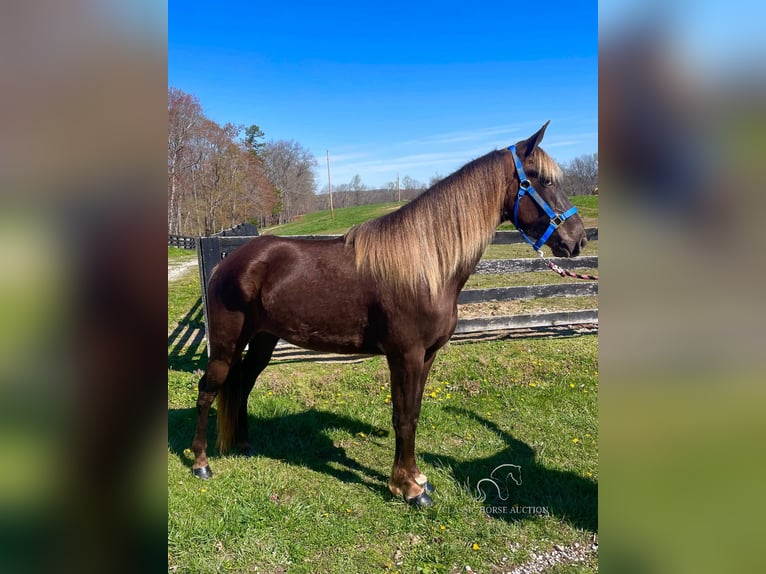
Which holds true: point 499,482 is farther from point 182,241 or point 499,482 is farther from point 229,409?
point 182,241

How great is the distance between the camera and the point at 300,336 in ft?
9.55

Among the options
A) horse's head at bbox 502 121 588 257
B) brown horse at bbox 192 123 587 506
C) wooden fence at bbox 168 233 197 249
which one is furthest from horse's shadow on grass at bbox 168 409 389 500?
wooden fence at bbox 168 233 197 249

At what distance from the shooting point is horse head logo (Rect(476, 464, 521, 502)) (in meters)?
2.87

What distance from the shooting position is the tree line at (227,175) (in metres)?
8.30

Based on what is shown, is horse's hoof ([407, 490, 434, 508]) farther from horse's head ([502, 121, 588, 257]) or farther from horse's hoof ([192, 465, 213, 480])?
horse's head ([502, 121, 588, 257])

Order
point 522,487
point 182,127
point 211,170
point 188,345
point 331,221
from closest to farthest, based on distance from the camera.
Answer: point 522,487 → point 188,345 → point 182,127 → point 211,170 → point 331,221

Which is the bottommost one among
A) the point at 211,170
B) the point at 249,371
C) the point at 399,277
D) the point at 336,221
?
the point at 249,371

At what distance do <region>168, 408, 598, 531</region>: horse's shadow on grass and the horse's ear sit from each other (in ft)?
7.11

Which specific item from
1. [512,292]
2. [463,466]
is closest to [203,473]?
[463,466]

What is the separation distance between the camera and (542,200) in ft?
8.79

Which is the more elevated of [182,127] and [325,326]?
[182,127]

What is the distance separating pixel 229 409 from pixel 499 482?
2052 millimetres
